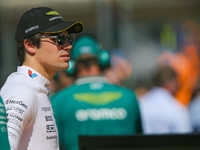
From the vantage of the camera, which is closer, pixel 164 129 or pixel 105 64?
pixel 105 64

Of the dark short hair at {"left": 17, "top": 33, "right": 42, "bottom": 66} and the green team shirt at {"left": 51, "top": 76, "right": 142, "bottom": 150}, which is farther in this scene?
the green team shirt at {"left": 51, "top": 76, "right": 142, "bottom": 150}

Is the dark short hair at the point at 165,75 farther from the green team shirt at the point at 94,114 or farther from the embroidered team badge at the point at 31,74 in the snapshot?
the embroidered team badge at the point at 31,74

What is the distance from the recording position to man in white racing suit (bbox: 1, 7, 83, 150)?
6.70 feet

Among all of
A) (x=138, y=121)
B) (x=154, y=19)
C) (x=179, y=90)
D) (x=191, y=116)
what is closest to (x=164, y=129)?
(x=191, y=116)

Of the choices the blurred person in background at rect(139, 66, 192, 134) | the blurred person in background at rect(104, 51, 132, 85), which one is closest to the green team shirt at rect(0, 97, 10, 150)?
the blurred person in background at rect(139, 66, 192, 134)

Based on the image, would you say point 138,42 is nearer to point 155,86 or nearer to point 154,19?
point 154,19

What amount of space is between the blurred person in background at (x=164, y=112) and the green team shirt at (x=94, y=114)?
1411 mm

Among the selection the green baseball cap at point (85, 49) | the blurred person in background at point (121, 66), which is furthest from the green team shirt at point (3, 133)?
the blurred person in background at point (121, 66)

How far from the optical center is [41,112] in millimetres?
2176

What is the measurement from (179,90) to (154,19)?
4.43 metres

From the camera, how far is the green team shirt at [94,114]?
13.4ft

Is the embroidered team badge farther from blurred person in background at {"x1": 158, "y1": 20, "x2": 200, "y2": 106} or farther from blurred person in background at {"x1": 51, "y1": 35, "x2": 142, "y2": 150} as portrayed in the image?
blurred person in background at {"x1": 158, "y1": 20, "x2": 200, "y2": 106}

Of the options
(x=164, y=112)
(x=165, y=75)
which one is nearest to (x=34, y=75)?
(x=164, y=112)

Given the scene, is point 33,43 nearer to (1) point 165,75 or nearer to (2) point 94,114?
(2) point 94,114
